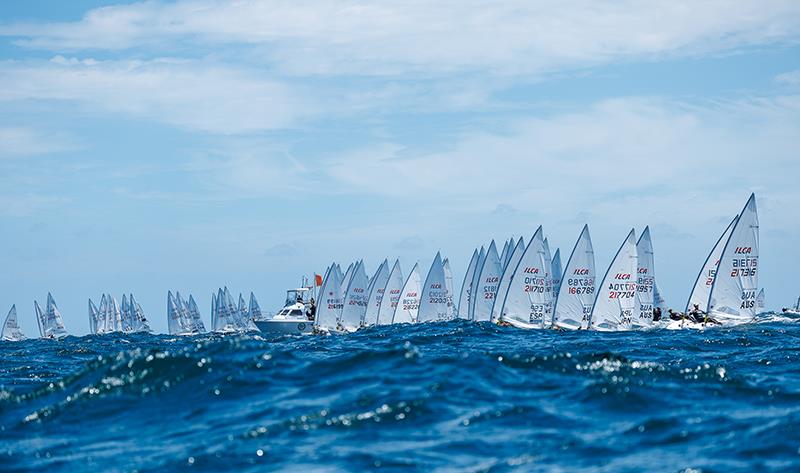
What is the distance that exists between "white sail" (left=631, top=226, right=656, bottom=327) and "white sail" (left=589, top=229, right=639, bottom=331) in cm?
148

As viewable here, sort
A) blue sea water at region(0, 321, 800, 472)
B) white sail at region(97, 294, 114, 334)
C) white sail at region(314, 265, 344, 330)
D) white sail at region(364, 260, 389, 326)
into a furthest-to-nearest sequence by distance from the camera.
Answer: white sail at region(97, 294, 114, 334) → white sail at region(314, 265, 344, 330) → white sail at region(364, 260, 389, 326) → blue sea water at region(0, 321, 800, 472)

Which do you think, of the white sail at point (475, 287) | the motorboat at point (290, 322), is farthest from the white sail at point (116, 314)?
the white sail at point (475, 287)

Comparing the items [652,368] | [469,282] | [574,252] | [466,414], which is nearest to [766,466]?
[466,414]

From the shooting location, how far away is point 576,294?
193 feet

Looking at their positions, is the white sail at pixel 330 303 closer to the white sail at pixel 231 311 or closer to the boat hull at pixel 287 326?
the boat hull at pixel 287 326

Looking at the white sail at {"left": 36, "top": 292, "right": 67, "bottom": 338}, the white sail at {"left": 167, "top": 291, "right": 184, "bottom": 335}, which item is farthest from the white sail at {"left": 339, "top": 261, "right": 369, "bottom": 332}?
the white sail at {"left": 36, "top": 292, "right": 67, "bottom": 338}

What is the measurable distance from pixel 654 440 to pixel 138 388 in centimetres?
835

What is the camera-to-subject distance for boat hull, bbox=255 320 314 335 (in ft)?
285

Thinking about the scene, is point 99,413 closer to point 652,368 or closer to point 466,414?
point 466,414

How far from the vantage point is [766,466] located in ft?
40.7

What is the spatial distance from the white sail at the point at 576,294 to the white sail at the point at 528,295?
2.50m

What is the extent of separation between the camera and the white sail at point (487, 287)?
227 feet

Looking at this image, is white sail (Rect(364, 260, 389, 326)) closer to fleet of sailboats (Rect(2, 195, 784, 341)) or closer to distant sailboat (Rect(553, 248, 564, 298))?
fleet of sailboats (Rect(2, 195, 784, 341))

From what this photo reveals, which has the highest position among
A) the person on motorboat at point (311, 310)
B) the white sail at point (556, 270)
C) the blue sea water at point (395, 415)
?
the white sail at point (556, 270)
